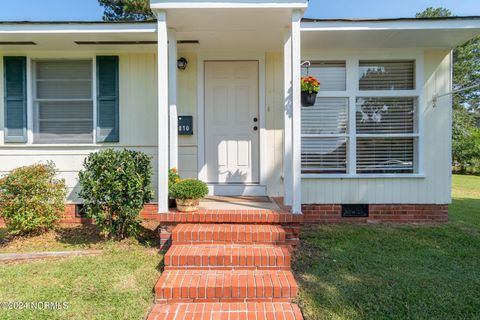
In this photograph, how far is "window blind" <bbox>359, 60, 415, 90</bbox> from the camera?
193 inches

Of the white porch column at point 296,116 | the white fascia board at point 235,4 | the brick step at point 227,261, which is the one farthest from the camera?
the white porch column at point 296,116

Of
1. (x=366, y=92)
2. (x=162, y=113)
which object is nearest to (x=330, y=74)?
(x=366, y=92)

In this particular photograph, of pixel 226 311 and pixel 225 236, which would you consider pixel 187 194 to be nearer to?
pixel 225 236

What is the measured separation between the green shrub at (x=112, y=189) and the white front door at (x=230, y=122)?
1472 mm

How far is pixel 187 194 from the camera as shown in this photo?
138 inches

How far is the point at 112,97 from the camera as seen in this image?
481cm

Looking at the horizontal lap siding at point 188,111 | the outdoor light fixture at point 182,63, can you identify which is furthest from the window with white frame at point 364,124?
the outdoor light fixture at point 182,63

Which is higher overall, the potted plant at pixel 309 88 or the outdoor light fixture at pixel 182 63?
the outdoor light fixture at pixel 182 63

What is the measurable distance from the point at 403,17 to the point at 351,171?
2219 mm

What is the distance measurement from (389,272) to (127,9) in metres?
14.5

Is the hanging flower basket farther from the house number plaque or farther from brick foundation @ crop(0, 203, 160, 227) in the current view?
brick foundation @ crop(0, 203, 160, 227)

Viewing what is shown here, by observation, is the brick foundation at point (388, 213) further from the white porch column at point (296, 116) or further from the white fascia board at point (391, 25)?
the white fascia board at point (391, 25)

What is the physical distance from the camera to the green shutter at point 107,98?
15.8 ft

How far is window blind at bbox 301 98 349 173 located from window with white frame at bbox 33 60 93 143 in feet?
A: 11.3
